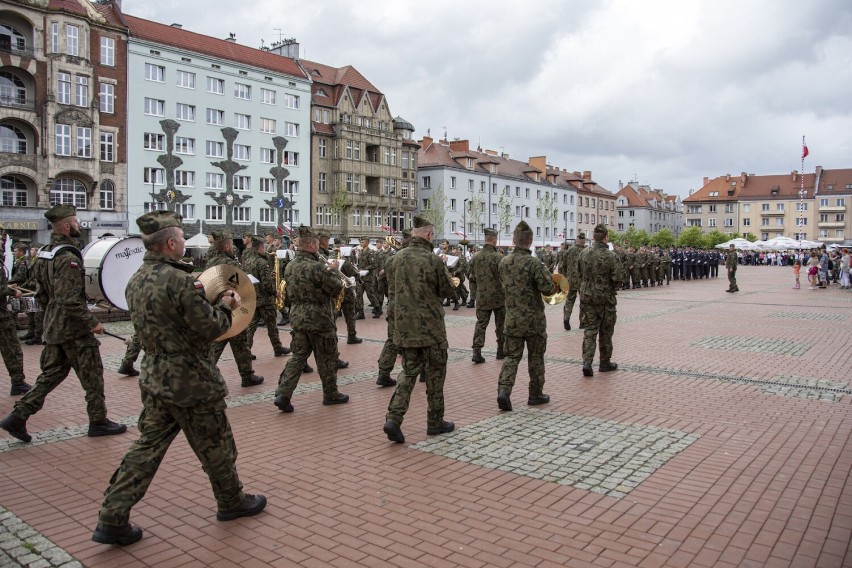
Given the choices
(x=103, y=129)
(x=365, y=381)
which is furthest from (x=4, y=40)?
(x=365, y=381)

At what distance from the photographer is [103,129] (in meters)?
45.6

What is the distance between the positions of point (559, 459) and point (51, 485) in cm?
424

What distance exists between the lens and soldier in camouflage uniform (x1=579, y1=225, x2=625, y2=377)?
400 inches

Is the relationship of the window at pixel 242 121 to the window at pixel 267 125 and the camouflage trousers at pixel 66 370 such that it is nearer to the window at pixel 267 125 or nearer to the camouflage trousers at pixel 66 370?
the window at pixel 267 125

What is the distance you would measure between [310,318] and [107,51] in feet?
149

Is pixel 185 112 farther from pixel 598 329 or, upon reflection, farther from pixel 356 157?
pixel 598 329

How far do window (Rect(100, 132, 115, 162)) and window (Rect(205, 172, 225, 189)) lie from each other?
24.0 ft

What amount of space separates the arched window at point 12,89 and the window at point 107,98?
459 centimetres

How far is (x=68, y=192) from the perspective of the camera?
4403 cm

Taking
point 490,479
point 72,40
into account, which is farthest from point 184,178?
point 490,479

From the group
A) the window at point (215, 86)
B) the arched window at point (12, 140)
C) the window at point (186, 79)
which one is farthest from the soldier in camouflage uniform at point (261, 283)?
the window at point (215, 86)

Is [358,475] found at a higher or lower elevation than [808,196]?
lower

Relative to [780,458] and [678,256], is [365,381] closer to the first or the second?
[780,458]

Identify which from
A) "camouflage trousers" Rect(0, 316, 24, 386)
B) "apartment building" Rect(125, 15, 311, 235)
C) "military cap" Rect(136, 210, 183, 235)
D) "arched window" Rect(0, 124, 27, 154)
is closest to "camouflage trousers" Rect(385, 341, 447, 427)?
"military cap" Rect(136, 210, 183, 235)
